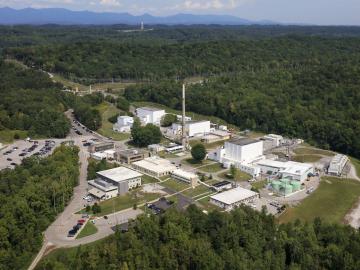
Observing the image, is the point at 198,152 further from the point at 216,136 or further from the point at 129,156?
the point at 216,136

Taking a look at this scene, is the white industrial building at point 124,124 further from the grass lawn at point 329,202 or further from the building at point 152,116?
the grass lawn at point 329,202

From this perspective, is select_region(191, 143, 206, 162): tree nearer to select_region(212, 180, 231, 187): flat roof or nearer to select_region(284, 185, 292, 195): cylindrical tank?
select_region(212, 180, 231, 187): flat roof

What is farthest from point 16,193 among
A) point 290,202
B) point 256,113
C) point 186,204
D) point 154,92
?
point 154,92

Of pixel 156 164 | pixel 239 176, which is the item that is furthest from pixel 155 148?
pixel 239 176

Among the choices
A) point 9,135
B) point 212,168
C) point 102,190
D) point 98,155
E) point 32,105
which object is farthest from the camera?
point 32,105

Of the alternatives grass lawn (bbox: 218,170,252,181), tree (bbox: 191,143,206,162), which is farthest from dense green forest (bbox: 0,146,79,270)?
grass lawn (bbox: 218,170,252,181)

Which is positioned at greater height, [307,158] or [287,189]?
[287,189]
